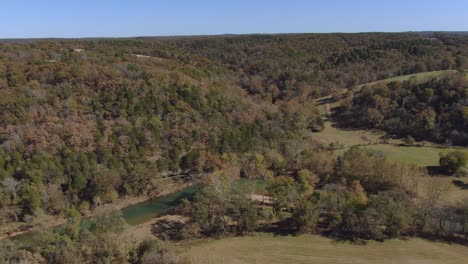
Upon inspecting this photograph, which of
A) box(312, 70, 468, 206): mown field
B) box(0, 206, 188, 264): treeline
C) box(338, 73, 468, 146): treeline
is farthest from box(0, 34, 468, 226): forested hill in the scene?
box(338, 73, 468, 146): treeline

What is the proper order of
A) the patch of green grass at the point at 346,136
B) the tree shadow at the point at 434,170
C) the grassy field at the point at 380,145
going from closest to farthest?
the tree shadow at the point at 434,170 → the grassy field at the point at 380,145 → the patch of green grass at the point at 346,136

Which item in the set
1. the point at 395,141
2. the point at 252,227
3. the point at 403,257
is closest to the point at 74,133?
the point at 252,227

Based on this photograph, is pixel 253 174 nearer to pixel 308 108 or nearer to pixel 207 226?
pixel 207 226

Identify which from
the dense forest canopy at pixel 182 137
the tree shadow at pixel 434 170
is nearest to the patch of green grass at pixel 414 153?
the tree shadow at pixel 434 170

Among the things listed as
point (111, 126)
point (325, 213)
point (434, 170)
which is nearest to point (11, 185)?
point (111, 126)

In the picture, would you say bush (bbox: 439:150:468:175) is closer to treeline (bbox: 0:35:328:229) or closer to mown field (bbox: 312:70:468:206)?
mown field (bbox: 312:70:468:206)

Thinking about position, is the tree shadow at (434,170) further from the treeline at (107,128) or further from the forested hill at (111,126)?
the treeline at (107,128)
